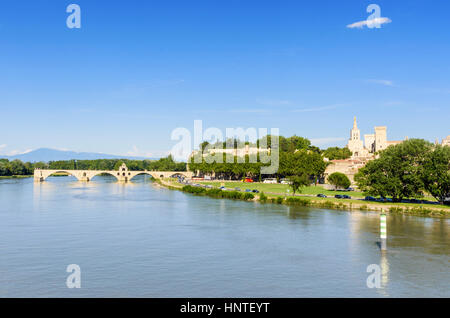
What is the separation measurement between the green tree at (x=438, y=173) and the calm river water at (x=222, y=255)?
6683 mm

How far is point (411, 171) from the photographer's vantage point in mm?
44188

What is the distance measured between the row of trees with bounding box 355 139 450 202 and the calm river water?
260 inches

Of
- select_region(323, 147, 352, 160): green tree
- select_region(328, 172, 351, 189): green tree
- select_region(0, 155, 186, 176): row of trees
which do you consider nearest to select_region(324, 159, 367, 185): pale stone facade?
select_region(328, 172, 351, 189): green tree

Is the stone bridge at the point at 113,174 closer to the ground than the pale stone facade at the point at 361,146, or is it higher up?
closer to the ground

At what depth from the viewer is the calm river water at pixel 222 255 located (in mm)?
18094

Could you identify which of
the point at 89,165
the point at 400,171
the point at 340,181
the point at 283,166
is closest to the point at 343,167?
the point at 283,166

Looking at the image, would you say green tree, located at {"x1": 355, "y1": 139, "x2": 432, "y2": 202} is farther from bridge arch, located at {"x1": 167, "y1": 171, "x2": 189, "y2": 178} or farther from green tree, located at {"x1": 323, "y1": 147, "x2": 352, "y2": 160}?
bridge arch, located at {"x1": 167, "y1": 171, "x2": 189, "y2": 178}

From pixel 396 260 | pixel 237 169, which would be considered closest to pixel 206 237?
pixel 396 260

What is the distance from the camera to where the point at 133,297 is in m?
16.9

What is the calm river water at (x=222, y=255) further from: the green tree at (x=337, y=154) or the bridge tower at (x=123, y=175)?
the green tree at (x=337, y=154)

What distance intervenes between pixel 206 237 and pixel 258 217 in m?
10.7

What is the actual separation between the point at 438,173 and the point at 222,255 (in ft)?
94.1
